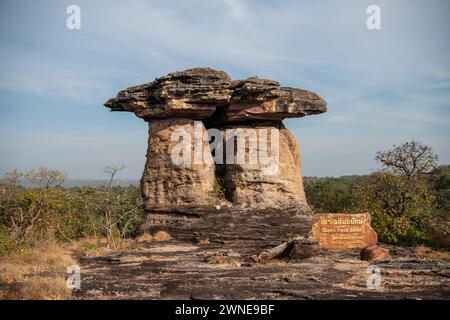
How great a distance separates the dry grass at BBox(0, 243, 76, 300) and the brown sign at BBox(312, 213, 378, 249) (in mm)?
7109

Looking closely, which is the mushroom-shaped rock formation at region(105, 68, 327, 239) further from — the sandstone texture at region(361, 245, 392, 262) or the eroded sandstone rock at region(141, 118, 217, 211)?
the sandstone texture at region(361, 245, 392, 262)

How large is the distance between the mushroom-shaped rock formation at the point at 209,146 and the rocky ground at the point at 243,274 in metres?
2.16

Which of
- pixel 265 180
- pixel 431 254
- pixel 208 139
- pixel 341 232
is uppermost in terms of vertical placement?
pixel 208 139

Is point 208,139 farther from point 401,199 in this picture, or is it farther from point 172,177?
point 401,199

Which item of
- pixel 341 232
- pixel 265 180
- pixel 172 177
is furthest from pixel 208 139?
pixel 341 232

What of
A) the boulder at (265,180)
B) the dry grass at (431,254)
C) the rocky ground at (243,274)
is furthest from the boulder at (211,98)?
the dry grass at (431,254)

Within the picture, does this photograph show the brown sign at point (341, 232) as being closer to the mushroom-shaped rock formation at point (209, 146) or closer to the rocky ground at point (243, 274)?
the rocky ground at point (243, 274)

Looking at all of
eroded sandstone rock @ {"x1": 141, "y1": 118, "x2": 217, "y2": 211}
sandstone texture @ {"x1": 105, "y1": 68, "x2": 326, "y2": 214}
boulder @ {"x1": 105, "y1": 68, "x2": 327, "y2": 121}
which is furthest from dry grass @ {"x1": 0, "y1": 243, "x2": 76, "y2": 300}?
boulder @ {"x1": 105, "y1": 68, "x2": 327, "y2": 121}

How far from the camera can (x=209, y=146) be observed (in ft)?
57.4

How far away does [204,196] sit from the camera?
16.7m

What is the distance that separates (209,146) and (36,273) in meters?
8.60

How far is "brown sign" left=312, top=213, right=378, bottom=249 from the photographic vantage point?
45.9ft

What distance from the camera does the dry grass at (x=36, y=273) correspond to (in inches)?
320
